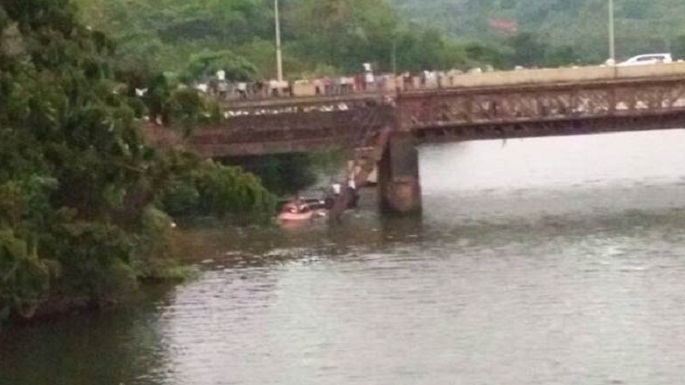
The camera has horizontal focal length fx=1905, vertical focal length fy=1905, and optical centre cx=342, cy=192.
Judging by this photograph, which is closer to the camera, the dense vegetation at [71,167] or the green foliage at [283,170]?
the dense vegetation at [71,167]

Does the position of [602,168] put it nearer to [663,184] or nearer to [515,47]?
[663,184]

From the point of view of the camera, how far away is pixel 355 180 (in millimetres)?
58188

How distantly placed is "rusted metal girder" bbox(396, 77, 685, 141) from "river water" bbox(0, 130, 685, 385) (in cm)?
317

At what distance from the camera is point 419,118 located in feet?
194

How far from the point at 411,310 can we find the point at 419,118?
2229 centimetres

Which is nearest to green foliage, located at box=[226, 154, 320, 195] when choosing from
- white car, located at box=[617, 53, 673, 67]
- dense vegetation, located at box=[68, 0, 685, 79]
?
dense vegetation, located at box=[68, 0, 685, 79]

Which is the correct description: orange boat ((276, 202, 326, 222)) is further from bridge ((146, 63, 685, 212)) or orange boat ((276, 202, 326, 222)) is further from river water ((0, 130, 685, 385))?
bridge ((146, 63, 685, 212))

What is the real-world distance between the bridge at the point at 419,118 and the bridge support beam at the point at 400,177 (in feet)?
0.10

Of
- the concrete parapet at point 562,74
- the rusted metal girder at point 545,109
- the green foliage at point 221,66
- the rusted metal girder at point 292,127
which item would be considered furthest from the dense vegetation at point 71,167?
the green foliage at point 221,66

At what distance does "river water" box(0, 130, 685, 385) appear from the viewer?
31781 millimetres

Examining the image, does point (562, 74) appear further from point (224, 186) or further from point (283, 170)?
point (224, 186)

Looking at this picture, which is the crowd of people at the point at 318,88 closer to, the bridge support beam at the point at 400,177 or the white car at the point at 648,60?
the bridge support beam at the point at 400,177

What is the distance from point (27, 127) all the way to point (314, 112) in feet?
71.8

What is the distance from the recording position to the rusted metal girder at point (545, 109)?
59188 mm
